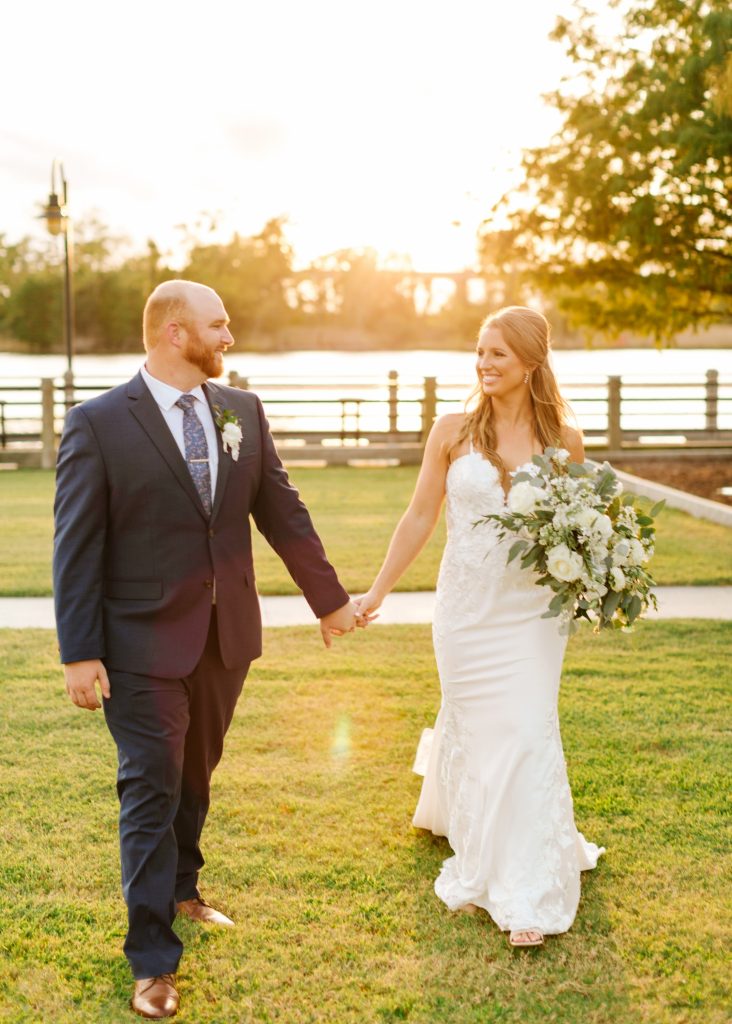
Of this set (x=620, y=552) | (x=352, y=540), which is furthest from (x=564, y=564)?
(x=352, y=540)

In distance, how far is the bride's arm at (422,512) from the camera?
4.40m

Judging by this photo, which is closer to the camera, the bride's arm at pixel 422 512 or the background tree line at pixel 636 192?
the bride's arm at pixel 422 512

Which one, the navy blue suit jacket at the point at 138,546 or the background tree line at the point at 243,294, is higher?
the background tree line at the point at 243,294

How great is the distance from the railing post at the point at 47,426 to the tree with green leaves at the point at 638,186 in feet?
24.9

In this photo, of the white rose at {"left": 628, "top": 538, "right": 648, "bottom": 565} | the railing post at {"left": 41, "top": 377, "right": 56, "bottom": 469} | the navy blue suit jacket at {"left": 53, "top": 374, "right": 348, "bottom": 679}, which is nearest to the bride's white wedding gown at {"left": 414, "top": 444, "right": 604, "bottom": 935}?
the white rose at {"left": 628, "top": 538, "right": 648, "bottom": 565}

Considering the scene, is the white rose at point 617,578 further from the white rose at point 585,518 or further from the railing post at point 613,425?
the railing post at point 613,425

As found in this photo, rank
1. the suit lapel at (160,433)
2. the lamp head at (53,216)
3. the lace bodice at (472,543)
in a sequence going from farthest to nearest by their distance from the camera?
the lamp head at (53,216), the lace bodice at (472,543), the suit lapel at (160,433)

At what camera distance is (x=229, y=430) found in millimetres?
3695

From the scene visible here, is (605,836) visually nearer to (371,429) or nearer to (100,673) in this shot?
(100,673)

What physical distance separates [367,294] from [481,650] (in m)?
80.1

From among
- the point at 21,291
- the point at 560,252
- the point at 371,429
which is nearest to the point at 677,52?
the point at 560,252

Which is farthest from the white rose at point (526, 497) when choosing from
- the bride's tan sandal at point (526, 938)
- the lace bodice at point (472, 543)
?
the bride's tan sandal at point (526, 938)

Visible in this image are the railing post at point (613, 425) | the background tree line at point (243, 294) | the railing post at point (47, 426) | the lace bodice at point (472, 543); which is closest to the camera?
the lace bodice at point (472, 543)

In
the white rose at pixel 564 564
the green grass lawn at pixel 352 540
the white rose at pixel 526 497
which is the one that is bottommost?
the green grass lawn at pixel 352 540
